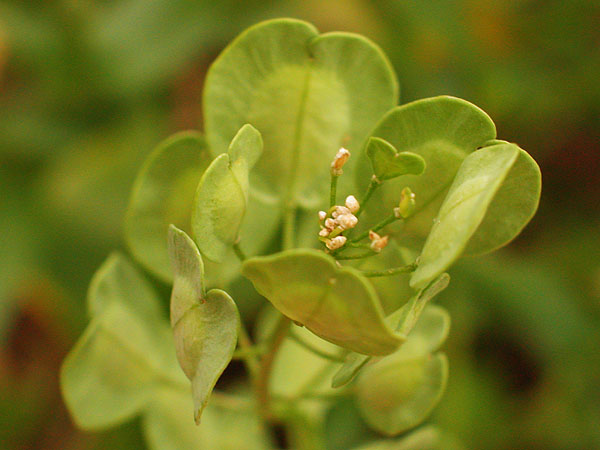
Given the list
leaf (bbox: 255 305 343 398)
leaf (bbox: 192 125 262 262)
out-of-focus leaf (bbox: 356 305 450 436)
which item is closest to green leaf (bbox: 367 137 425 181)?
leaf (bbox: 192 125 262 262)

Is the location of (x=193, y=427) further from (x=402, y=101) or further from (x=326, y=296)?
(x=402, y=101)

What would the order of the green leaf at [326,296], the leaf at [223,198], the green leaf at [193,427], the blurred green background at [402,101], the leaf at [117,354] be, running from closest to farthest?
the green leaf at [326,296], the leaf at [223,198], the leaf at [117,354], the green leaf at [193,427], the blurred green background at [402,101]

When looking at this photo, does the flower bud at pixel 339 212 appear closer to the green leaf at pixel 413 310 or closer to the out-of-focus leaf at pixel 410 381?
the green leaf at pixel 413 310

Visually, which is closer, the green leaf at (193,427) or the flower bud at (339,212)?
the flower bud at (339,212)

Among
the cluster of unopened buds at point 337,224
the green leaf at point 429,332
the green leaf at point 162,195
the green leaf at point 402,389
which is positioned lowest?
the green leaf at point 402,389

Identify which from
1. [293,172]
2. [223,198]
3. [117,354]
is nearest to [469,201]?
[223,198]

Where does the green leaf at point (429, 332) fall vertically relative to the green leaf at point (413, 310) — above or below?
below

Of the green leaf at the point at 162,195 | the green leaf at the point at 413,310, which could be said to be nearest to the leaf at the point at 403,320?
the green leaf at the point at 413,310
